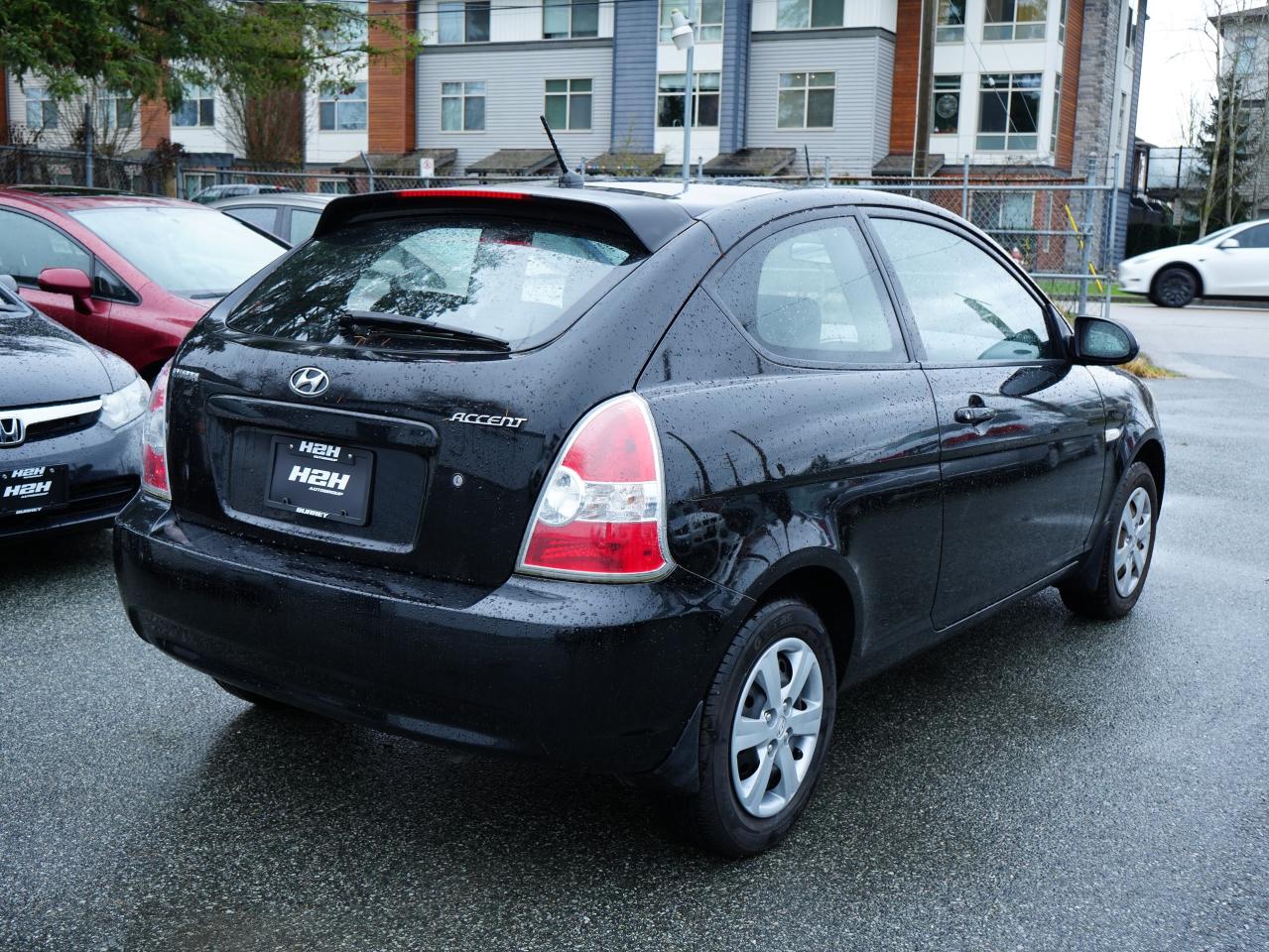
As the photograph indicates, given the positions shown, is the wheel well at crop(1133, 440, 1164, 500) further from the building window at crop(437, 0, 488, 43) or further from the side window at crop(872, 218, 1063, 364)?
the building window at crop(437, 0, 488, 43)

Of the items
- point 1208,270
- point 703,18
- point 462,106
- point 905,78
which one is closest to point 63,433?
point 1208,270

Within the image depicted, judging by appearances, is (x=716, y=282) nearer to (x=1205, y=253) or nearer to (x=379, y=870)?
(x=379, y=870)

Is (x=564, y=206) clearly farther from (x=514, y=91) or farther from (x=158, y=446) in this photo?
(x=514, y=91)

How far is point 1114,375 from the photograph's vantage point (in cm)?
520

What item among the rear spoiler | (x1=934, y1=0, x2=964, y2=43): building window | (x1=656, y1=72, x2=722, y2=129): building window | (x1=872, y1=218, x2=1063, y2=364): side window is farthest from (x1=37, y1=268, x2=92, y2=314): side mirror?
(x1=934, y1=0, x2=964, y2=43): building window

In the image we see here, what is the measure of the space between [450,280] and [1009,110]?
40.6 m

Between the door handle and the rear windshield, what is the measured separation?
1.22m

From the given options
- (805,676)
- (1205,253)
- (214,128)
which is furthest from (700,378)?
(214,128)

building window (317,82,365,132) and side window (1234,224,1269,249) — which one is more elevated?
building window (317,82,365,132)

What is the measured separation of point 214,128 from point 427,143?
8201 mm

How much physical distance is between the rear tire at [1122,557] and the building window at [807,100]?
36.6 metres

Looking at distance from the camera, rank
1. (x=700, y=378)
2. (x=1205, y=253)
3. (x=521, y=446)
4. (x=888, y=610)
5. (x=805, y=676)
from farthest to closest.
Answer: (x=1205, y=253)
(x=888, y=610)
(x=805, y=676)
(x=700, y=378)
(x=521, y=446)

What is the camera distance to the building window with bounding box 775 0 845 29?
39.9 metres

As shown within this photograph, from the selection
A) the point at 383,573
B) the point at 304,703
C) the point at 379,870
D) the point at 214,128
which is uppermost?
the point at 214,128
